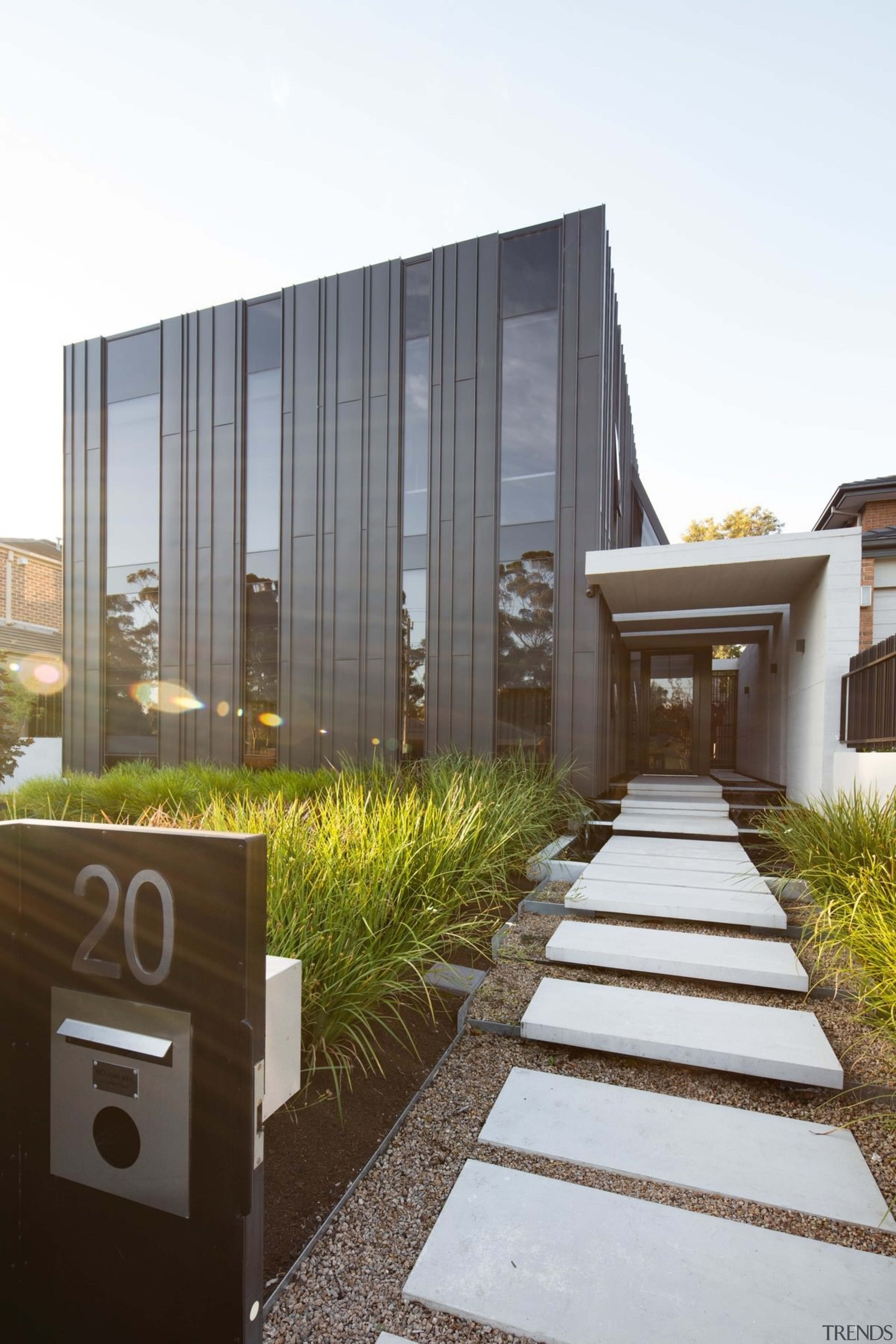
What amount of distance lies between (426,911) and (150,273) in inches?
313

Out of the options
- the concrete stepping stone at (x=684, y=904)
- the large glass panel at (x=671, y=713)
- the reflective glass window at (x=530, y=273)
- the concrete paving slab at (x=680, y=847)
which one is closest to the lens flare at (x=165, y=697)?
the concrete paving slab at (x=680, y=847)

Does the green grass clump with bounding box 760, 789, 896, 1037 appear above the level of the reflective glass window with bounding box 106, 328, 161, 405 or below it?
below

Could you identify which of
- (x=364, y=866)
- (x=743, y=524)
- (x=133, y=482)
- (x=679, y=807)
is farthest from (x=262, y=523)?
(x=743, y=524)

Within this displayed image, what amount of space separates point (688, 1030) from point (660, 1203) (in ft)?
3.09

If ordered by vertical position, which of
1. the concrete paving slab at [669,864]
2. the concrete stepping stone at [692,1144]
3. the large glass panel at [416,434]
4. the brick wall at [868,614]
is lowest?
the concrete stepping stone at [692,1144]

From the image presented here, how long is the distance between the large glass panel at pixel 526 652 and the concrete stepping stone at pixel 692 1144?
5.14 m

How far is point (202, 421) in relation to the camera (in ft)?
31.0

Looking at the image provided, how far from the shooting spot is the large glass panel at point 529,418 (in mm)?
7652

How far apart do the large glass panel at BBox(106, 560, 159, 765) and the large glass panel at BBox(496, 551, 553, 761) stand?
528 centimetres

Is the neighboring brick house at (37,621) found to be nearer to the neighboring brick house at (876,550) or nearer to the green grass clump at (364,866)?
the green grass clump at (364,866)

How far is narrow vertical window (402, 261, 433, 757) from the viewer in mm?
8078

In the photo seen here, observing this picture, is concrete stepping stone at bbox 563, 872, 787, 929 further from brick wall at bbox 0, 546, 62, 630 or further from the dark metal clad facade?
brick wall at bbox 0, 546, 62, 630

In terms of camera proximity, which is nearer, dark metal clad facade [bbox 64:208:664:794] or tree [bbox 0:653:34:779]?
dark metal clad facade [bbox 64:208:664:794]

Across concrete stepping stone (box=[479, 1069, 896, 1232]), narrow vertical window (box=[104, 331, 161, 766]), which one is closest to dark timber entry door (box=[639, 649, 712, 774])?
narrow vertical window (box=[104, 331, 161, 766])
